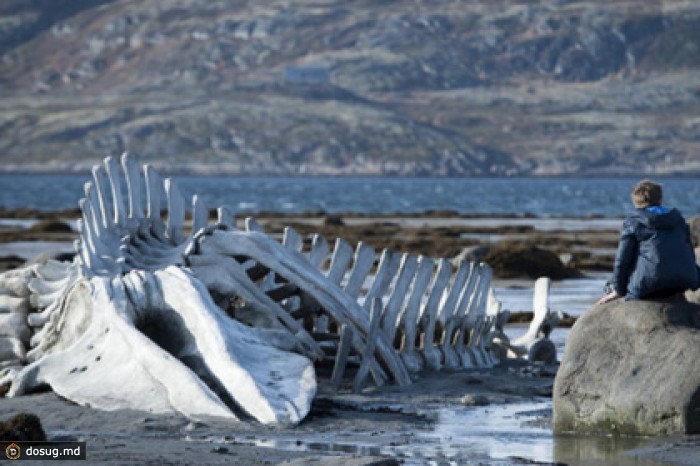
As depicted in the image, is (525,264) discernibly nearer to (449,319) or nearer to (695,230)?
(695,230)

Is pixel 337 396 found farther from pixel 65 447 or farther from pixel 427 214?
pixel 427 214

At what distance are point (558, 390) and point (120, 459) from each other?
10.4 feet

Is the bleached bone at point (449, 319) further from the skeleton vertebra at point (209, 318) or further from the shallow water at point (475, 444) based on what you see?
the shallow water at point (475, 444)

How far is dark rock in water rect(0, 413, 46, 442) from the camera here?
33.6ft

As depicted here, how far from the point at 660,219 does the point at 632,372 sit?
3.51ft

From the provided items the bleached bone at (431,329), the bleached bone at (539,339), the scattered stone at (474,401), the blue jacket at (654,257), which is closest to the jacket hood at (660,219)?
the blue jacket at (654,257)

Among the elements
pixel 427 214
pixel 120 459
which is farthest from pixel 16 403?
pixel 427 214

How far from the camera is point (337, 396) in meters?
13.4

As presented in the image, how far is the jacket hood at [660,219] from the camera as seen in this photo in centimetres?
1200

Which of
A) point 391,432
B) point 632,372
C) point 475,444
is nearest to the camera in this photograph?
point 475,444

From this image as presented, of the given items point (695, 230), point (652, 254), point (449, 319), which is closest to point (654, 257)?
point (652, 254)

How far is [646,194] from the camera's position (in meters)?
12.1

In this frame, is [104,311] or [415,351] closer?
[104,311]

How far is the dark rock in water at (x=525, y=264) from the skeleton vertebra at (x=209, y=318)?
51.0 feet
